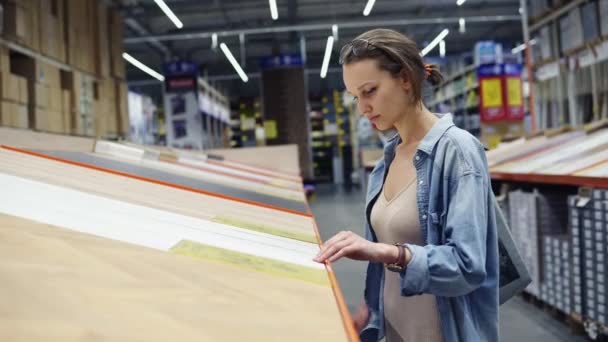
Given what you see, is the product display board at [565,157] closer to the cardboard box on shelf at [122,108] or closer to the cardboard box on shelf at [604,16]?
the cardboard box on shelf at [604,16]

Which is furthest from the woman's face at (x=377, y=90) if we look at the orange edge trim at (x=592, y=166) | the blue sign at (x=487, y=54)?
the blue sign at (x=487, y=54)

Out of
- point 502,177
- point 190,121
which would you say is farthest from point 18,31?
point 190,121

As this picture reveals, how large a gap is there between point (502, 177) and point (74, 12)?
6.41 m

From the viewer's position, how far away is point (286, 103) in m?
14.3

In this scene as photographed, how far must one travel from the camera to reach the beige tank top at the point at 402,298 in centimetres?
131

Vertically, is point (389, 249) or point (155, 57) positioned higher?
point (155, 57)

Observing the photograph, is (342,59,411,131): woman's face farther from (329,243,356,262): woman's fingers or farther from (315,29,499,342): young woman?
(329,243,356,262): woman's fingers

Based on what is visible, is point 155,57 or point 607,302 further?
point 155,57

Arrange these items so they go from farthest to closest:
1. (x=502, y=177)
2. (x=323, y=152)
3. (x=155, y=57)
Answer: (x=323, y=152) → (x=155, y=57) → (x=502, y=177)

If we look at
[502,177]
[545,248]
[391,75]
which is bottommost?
[545,248]

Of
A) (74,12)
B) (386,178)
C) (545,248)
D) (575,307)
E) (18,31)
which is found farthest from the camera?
(74,12)

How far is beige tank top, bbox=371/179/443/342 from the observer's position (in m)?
1.31

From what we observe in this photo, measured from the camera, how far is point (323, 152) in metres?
21.7

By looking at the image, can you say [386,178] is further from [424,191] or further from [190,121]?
[190,121]
